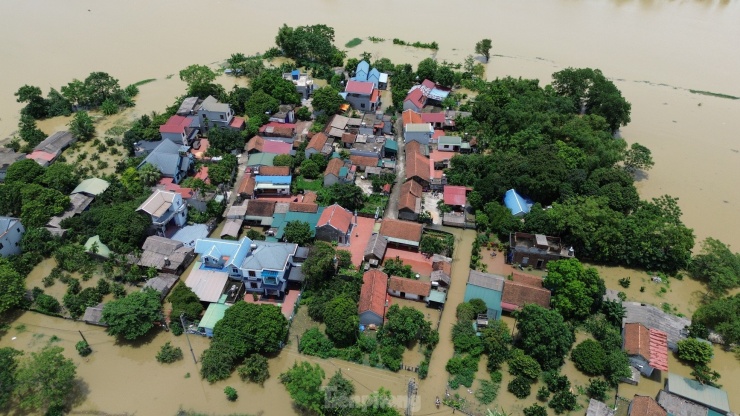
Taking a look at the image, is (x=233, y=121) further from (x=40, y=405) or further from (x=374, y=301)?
(x=40, y=405)

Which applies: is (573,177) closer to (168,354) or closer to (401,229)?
(401,229)

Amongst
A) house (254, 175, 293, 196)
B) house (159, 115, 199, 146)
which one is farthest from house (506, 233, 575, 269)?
house (159, 115, 199, 146)

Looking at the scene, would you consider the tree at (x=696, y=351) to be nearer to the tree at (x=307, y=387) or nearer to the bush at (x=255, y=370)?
the tree at (x=307, y=387)

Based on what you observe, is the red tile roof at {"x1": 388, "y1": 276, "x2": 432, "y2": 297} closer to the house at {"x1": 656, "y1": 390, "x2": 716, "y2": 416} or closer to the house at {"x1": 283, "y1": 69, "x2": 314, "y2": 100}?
the house at {"x1": 656, "y1": 390, "x2": 716, "y2": 416}

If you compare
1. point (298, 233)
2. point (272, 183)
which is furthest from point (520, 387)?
point (272, 183)

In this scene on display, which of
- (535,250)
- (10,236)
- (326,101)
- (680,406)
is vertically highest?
(326,101)

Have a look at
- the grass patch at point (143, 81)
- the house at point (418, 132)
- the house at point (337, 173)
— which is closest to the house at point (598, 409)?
the house at point (337, 173)
